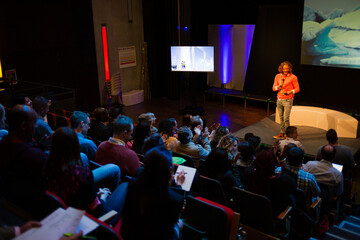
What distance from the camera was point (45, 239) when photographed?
70.3 inches

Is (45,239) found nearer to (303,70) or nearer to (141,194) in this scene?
(141,194)

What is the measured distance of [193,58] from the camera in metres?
8.84

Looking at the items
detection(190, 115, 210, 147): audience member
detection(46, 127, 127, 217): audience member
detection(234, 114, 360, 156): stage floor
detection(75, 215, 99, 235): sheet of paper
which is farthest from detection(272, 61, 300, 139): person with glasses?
detection(75, 215, 99, 235): sheet of paper

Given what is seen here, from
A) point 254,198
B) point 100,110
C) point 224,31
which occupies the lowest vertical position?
point 254,198

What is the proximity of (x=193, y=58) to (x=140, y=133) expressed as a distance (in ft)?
16.7

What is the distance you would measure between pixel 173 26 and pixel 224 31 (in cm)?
178

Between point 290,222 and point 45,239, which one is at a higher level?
point 45,239

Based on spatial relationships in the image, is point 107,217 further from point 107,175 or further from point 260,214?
point 260,214

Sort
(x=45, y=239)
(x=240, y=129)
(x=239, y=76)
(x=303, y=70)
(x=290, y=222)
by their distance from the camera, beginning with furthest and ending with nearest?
(x=239, y=76) < (x=303, y=70) < (x=240, y=129) < (x=290, y=222) < (x=45, y=239)

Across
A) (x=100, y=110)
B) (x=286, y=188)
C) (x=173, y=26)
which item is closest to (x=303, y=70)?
(x=173, y=26)

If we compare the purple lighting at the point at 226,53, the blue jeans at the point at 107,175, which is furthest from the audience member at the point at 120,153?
the purple lighting at the point at 226,53

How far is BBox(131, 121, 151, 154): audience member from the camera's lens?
407 centimetres

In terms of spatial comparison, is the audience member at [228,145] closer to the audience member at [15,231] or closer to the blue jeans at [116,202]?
the blue jeans at [116,202]

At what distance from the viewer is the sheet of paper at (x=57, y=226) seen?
5.88 ft
